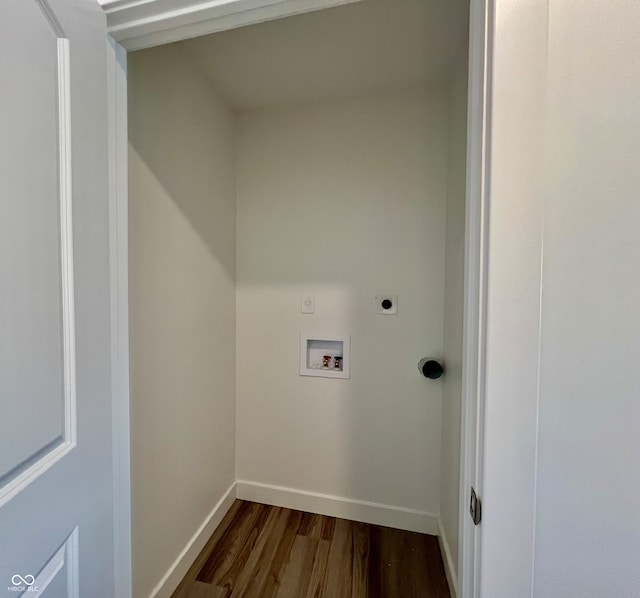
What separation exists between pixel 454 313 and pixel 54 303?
136 cm

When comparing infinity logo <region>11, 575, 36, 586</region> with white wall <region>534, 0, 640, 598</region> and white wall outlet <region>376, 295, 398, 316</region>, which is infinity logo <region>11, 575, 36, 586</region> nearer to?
white wall <region>534, 0, 640, 598</region>

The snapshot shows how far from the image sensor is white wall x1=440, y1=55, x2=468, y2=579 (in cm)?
127

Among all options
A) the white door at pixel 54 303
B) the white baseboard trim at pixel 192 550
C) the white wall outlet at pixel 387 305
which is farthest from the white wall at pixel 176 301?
the white wall outlet at pixel 387 305

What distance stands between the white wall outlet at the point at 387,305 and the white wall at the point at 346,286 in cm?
3

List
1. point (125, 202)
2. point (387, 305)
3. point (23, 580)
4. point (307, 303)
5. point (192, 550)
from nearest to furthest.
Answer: point (23, 580), point (125, 202), point (192, 550), point (387, 305), point (307, 303)

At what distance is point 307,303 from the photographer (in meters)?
1.77

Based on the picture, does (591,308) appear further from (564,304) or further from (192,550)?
(192,550)

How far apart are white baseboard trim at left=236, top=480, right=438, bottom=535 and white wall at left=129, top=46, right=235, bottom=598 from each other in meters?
0.23

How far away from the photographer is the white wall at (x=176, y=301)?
1.14 metres

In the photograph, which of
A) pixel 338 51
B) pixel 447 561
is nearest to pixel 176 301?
Result: pixel 338 51

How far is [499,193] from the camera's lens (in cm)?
52

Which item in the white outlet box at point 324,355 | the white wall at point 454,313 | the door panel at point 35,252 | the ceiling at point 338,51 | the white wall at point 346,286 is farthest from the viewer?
the white outlet box at point 324,355

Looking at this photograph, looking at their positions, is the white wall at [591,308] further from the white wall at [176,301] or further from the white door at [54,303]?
the white wall at [176,301]

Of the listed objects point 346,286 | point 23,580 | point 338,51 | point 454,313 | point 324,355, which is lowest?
point 23,580
